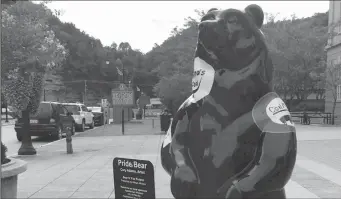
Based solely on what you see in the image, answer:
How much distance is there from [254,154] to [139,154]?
270 inches

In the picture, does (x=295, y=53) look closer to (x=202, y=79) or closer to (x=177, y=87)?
(x=177, y=87)

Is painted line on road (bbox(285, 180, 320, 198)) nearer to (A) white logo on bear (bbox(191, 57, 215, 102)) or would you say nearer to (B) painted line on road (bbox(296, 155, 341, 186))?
(B) painted line on road (bbox(296, 155, 341, 186))

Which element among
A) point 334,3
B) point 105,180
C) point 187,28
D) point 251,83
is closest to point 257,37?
point 251,83

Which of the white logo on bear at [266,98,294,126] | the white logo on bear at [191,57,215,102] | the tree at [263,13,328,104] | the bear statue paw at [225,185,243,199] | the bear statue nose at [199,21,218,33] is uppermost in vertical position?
the tree at [263,13,328,104]

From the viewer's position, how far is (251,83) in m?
2.31

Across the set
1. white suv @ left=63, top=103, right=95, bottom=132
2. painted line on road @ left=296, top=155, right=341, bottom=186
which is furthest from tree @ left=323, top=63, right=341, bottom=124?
white suv @ left=63, top=103, right=95, bottom=132

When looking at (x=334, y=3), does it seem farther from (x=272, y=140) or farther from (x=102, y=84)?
(x=102, y=84)

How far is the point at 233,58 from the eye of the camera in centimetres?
233

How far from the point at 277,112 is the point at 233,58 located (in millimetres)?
460

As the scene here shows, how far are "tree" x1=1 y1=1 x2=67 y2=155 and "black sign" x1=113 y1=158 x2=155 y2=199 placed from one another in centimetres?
472

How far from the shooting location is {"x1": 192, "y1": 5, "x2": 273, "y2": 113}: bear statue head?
7.57ft

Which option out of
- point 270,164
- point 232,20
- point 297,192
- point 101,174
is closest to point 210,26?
point 232,20

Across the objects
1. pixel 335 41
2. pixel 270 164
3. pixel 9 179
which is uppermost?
pixel 335 41

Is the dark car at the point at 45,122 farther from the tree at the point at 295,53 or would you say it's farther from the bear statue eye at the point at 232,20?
the tree at the point at 295,53
